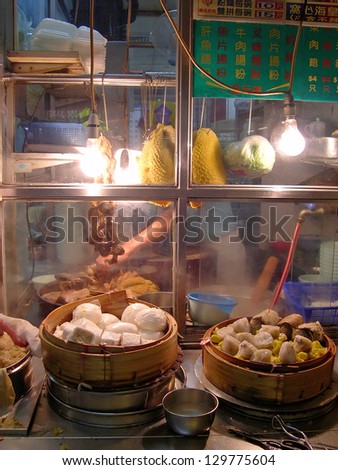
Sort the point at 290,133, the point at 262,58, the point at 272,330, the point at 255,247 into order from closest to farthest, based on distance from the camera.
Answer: the point at 272,330 → the point at 290,133 → the point at 262,58 → the point at 255,247

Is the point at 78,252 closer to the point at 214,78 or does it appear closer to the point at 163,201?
the point at 163,201

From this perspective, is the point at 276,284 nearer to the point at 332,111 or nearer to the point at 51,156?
the point at 332,111

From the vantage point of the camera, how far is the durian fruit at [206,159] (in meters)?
2.24

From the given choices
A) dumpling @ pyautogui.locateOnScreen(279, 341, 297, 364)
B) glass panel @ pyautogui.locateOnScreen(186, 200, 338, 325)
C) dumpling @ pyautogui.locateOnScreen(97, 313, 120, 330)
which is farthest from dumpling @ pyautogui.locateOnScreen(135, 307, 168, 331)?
glass panel @ pyautogui.locateOnScreen(186, 200, 338, 325)

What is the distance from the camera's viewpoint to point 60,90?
3414 mm

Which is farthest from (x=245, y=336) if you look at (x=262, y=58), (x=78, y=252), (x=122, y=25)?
(x=122, y=25)

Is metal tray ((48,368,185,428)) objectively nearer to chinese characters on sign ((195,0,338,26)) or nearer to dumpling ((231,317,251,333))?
dumpling ((231,317,251,333))

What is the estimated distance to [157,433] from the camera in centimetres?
164

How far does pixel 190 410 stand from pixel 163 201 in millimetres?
1053

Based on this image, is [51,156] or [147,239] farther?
[147,239]

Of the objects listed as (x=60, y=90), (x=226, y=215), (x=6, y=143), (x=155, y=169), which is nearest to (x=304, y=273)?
(x=226, y=215)

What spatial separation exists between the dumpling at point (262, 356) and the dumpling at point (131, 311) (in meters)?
0.53

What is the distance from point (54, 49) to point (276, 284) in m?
1.96

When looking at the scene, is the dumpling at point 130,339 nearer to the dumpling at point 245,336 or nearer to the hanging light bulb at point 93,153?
the dumpling at point 245,336
